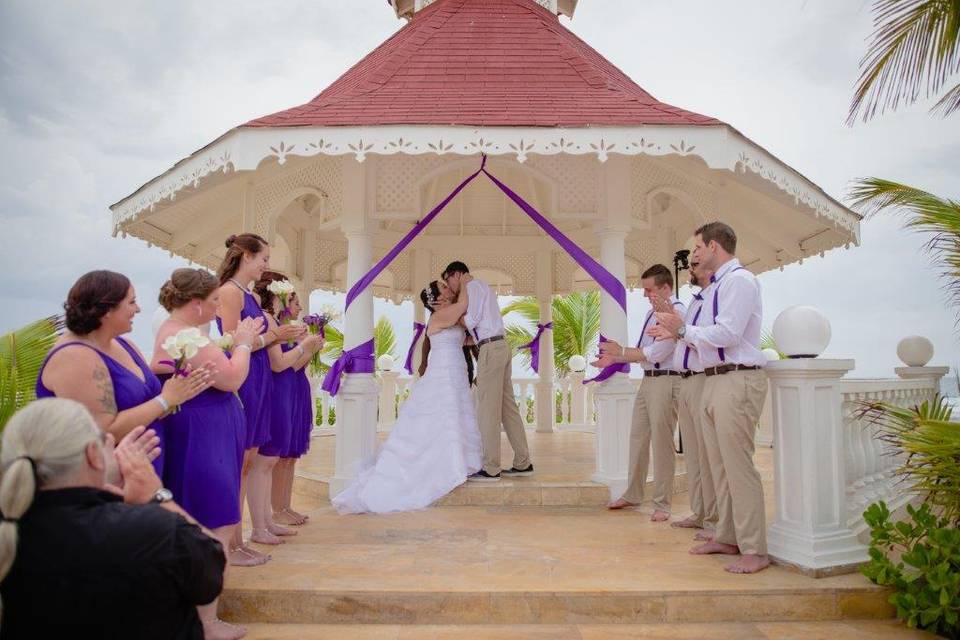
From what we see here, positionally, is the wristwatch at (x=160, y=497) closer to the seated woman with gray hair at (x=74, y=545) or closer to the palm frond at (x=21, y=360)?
the seated woman with gray hair at (x=74, y=545)

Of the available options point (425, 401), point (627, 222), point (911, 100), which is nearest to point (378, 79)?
point (627, 222)

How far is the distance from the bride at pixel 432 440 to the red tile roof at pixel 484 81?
5.53 ft

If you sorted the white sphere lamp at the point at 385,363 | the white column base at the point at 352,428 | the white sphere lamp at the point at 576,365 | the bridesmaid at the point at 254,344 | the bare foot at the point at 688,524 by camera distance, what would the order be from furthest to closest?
the white sphere lamp at the point at 576,365 → the white sphere lamp at the point at 385,363 → the white column base at the point at 352,428 → the bare foot at the point at 688,524 → the bridesmaid at the point at 254,344

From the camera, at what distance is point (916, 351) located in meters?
5.60

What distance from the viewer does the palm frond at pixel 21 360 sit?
126 inches

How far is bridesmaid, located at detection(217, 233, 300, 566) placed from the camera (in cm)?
355

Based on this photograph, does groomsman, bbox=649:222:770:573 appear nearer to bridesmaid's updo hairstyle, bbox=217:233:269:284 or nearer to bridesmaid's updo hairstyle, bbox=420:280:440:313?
bridesmaid's updo hairstyle, bbox=217:233:269:284

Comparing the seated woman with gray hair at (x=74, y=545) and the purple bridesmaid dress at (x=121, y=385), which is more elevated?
the purple bridesmaid dress at (x=121, y=385)

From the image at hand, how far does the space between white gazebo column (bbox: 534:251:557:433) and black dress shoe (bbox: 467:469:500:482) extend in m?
4.04

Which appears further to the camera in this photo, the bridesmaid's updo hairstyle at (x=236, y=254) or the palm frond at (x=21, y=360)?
the bridesmaid's updo hairstyle at (x=236, y=254)

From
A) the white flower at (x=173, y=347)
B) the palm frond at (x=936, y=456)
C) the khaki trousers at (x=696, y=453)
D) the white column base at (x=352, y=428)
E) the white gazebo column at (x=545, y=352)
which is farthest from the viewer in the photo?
the white gazebo column at (x=545, y=352)

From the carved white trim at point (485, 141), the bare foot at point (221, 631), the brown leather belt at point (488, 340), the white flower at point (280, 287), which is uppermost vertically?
the carved white trim at point (485, 141)

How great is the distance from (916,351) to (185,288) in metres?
5.88

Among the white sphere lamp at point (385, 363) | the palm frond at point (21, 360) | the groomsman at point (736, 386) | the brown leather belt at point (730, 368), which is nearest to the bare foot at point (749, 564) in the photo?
the groomsman at point (736, 386)
